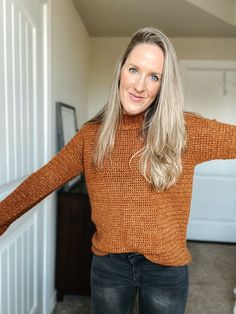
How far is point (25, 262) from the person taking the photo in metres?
1.48

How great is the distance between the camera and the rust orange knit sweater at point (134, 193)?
854mm

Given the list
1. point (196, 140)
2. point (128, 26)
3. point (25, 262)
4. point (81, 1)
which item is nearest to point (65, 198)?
point (25, 262)

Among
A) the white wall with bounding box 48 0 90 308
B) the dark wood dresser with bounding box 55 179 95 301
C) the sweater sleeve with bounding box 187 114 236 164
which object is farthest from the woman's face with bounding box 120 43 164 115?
the dark wood dresser with bounding box 55 179 95 301

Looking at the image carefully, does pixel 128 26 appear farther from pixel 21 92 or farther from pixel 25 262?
pixel 25 262

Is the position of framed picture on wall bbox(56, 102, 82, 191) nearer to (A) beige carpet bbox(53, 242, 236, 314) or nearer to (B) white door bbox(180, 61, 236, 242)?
(A) beige carpet bbox(53, 242, 236, 314)

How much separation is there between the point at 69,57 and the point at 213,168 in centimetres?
193

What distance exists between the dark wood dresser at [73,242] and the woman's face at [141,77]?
1130 mm

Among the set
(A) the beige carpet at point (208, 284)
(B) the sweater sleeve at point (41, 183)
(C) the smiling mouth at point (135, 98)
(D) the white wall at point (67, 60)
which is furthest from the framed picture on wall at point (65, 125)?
(C) the smiling mouth at point (135, 98)

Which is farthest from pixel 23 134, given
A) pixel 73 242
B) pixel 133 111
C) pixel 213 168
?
pixel 213 168

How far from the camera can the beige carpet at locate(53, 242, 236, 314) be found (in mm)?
2029

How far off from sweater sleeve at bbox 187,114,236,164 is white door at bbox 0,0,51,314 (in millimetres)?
698

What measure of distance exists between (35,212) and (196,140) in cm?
106

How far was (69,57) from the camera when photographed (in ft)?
7.18

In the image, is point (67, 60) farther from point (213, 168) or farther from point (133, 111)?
point (213, 168)
